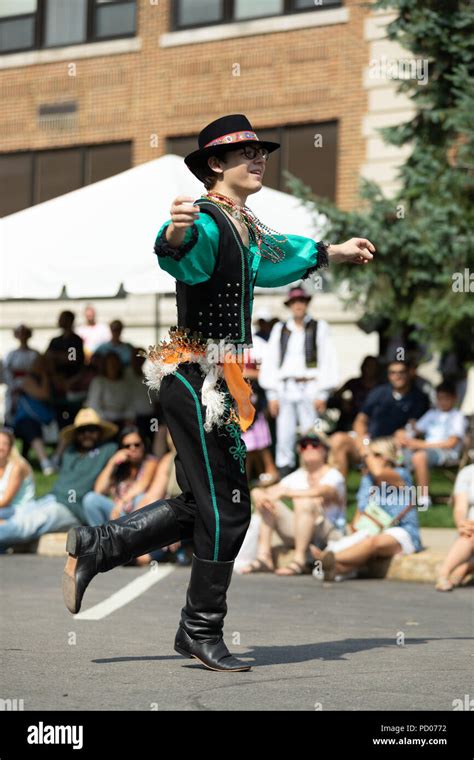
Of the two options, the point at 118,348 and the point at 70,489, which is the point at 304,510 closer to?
the point at 70,489

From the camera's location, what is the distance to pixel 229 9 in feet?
73.8

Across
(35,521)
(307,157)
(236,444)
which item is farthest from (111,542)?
(307,157)

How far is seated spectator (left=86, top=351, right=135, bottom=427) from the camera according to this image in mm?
15188

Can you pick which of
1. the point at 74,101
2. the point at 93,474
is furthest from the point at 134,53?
the point at 93,474

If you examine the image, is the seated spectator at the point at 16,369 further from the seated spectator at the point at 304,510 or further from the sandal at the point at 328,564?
the sandal at the point at 328,564

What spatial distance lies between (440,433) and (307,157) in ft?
29.5

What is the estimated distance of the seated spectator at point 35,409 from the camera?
15695mm

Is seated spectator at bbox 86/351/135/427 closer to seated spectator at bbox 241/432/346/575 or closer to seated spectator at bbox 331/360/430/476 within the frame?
seated spectator at bbox 331/360/430/476

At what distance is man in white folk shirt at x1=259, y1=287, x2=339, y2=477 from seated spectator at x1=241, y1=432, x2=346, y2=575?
2.62 meters

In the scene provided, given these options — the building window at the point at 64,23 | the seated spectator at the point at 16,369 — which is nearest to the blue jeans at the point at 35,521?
the seated spectator at the point at 16,369

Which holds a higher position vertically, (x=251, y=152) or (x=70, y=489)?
(x=251, y=152)

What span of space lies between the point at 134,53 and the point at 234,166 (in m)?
17.7

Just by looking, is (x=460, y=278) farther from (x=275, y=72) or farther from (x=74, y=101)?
(x=74, y=101)
